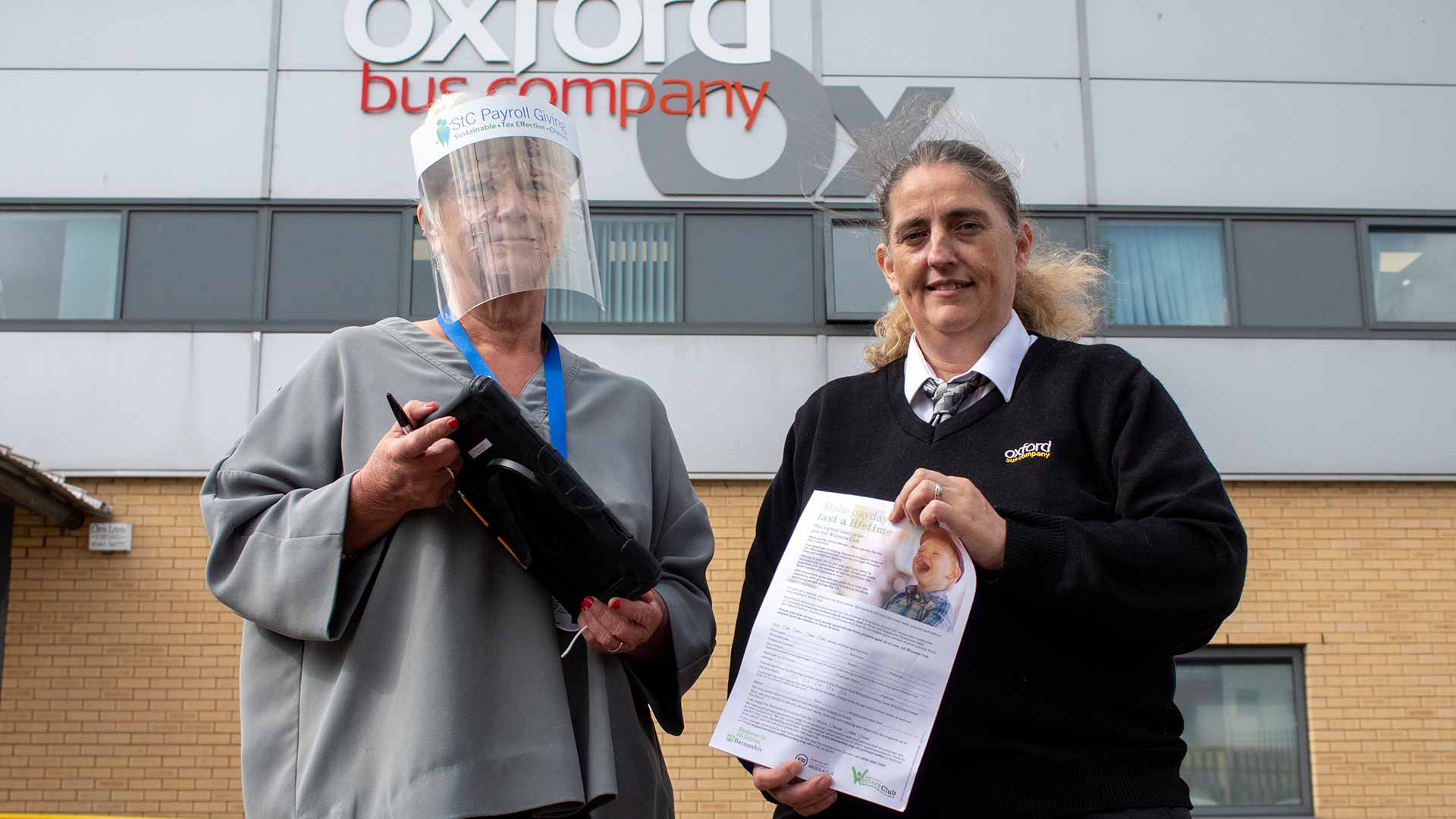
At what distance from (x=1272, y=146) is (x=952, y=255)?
7.26 metres

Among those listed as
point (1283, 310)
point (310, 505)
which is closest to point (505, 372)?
point (310, 505)

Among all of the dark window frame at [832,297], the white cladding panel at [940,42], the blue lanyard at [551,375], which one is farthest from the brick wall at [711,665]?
the blue lanyard at [551,375]

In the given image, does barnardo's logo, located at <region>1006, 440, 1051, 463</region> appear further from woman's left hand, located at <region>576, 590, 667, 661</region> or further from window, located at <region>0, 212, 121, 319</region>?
window, located at <region>0, 212, 121, 319</region>

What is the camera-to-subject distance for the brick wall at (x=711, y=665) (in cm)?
775

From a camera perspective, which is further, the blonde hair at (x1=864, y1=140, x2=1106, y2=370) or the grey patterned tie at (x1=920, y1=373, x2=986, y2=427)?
the blonde hair at (x1=864, y1=140, x2=1106, y2=370)

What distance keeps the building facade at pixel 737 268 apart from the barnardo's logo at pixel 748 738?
5826 mm

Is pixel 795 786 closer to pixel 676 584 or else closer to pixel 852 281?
pixel 676 584

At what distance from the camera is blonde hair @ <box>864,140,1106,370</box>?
8.06 ft

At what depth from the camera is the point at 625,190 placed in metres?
8.42

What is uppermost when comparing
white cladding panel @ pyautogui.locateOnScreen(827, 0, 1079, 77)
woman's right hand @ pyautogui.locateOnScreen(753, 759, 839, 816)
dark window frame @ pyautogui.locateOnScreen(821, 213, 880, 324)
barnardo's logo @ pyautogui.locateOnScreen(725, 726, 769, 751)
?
white cladding panel @ pyautogui.locateOnScreen(827, 0, 1079, 77)

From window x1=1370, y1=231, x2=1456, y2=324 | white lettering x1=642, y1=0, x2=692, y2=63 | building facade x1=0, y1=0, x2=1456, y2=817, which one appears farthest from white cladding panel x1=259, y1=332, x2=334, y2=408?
window x1=1370, y1=231, x2=1456, y2=324

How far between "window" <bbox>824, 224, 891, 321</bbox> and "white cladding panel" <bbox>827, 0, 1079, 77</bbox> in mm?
1251

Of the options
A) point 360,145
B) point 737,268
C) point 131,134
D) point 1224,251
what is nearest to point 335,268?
point 360,145

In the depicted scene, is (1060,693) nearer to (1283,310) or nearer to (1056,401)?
(1056,401)
